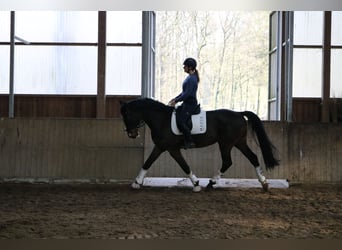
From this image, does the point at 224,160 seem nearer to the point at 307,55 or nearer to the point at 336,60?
the point at 307,55

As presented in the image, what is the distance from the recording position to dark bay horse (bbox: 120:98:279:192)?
6051 mm

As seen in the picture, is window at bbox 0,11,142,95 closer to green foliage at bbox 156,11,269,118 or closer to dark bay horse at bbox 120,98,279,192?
green foliage at bbox 156,11,269,118

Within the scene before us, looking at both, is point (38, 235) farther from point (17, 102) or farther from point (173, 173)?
point (17, 102)

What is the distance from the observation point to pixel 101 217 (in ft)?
15.0

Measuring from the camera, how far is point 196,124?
19.9 feet

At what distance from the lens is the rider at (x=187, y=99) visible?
19.1ft

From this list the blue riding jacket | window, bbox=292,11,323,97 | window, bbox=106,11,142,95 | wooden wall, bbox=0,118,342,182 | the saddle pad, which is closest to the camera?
the blue riding jacket

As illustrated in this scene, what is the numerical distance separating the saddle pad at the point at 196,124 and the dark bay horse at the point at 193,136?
0.05 metres

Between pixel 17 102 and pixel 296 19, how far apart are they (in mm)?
5747

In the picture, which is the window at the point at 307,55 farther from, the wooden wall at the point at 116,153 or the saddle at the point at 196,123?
the saddle at the point at 196,123

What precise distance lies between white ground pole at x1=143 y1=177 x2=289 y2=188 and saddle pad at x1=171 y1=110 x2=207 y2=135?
3.01 feet

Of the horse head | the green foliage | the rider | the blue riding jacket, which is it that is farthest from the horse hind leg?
the green foliage

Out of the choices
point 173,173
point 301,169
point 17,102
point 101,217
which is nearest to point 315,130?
point 301,169

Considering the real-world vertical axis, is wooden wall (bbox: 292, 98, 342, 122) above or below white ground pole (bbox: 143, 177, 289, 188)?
above
